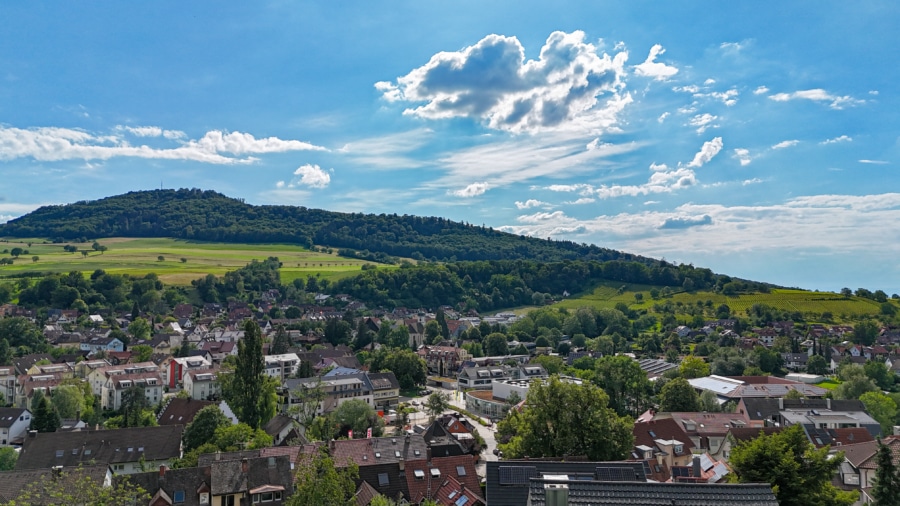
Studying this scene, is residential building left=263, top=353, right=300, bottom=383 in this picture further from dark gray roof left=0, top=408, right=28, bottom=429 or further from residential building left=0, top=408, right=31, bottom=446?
dark gray roof left=0, top=408, right=28, bottom=429

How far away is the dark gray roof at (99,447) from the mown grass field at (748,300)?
116 meters

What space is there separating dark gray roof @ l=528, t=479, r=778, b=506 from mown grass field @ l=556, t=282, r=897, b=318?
460ft

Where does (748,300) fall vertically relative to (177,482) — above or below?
above

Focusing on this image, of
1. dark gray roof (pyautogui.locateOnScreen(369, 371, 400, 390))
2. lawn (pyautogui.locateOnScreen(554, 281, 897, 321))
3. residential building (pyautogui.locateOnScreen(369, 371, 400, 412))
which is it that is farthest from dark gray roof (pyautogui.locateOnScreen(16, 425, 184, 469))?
lawn (pyautogui.locateOnScreen(554, 281, 897, 321))

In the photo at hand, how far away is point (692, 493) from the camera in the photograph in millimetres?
11367

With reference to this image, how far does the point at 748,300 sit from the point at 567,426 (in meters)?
134

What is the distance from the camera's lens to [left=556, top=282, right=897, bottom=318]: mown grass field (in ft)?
458

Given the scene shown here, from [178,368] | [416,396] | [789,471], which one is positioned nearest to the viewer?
[789,471]

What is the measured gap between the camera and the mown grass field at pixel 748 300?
458 ft

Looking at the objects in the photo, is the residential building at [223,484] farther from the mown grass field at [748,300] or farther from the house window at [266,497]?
the mown grass field at [748,300]

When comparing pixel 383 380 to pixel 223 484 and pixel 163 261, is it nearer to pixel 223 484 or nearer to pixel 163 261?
pixel 223 484

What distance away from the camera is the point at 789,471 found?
23.1 metres

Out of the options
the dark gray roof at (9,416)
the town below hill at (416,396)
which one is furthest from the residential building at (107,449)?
the dark gray roof at (9,416)

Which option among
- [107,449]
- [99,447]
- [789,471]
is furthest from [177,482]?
[789,471]
